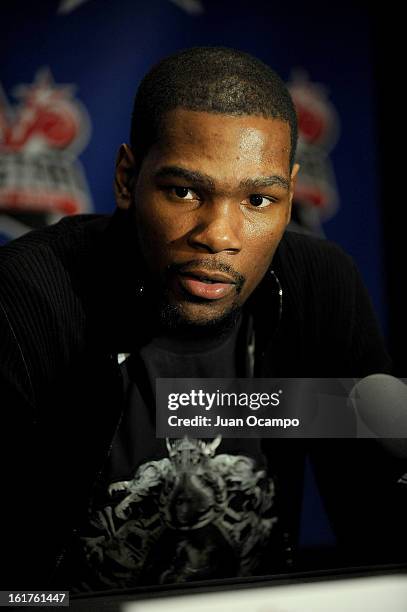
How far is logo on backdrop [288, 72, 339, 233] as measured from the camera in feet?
3.64

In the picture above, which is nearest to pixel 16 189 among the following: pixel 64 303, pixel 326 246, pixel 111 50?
pixel 111 50

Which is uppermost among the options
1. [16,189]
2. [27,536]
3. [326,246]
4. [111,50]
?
[111,50]

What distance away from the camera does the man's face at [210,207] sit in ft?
2.03

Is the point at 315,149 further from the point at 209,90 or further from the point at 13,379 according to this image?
the point at 13,379

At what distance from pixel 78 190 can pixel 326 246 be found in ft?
1.42

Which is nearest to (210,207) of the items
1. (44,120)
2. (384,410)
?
(384,410)

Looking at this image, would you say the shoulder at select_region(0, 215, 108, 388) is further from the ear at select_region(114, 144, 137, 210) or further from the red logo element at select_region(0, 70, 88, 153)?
the red logo element at select_region(0, 70, 88, 153)

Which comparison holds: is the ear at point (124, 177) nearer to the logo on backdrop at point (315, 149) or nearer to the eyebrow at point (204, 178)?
the eyebrow at point (204, 178)

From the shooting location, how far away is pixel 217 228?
62 cm

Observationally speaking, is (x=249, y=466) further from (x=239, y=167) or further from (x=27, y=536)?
(x=239, y=167)

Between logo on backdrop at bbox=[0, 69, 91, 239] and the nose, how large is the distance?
45 cm

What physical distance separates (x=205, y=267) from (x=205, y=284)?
0.02 metres

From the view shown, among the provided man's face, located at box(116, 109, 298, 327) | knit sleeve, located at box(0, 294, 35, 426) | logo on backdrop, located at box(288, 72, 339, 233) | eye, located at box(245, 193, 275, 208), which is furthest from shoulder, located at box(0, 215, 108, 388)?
logo on backdrop, located at box(288, 72, 339, 233)

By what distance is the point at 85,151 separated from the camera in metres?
1.01
